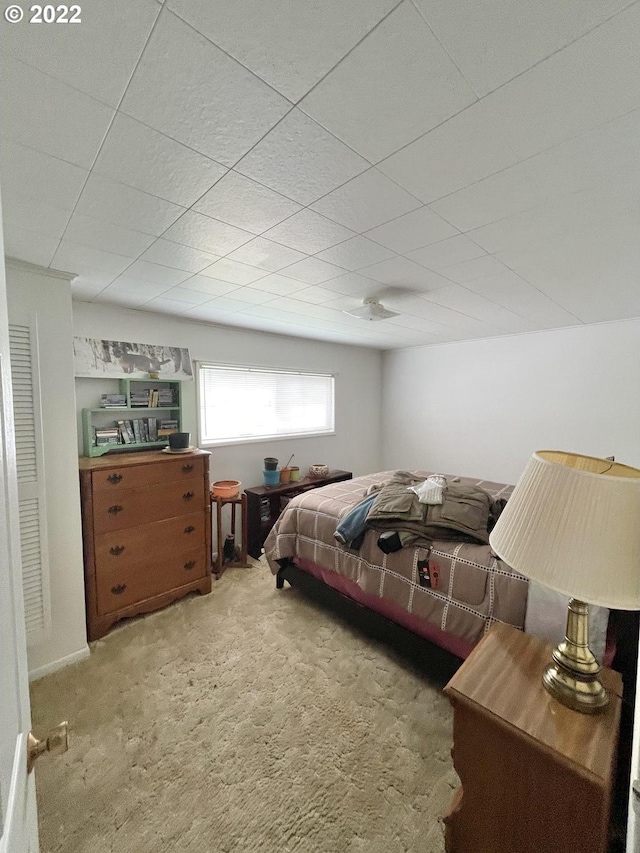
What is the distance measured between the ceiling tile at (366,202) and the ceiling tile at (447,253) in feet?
1.31

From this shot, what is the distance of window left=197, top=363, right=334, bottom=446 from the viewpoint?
3.53 m

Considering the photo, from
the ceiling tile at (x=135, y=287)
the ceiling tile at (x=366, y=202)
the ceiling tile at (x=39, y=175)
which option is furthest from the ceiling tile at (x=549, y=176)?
the ceiling tile at (x=135, y=287)

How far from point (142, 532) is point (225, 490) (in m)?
0.85

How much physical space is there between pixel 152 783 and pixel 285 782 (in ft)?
1.79

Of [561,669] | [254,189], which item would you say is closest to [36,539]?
[254,189]

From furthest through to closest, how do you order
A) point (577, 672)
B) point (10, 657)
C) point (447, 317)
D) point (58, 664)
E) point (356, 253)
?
1. point (447, 317)
2. point (58, 664)
3. point (356, 253)
4. point (577, 672)
5. point (10, 657)

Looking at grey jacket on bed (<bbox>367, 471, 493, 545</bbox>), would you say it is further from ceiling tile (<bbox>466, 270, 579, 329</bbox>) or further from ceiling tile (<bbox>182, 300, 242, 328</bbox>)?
ceiling tile (<bbox>182, 300, 242, 328</bbox>)

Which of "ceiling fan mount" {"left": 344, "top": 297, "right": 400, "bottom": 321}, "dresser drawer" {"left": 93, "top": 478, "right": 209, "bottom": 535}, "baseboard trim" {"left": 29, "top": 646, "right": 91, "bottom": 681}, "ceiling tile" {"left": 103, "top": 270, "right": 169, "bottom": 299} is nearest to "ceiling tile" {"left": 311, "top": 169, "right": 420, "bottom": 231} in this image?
"ceiling fan mount" {"left": 344, "top": 297, "right": 400, "bottom": 321}

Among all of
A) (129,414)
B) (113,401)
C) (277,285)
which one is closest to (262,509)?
(129,414)

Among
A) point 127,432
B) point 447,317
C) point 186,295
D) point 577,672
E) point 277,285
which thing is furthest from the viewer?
point 447,317

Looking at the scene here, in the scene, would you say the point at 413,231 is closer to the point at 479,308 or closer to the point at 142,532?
the point at 479,308

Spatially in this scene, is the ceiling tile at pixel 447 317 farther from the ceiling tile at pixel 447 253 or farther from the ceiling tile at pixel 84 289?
the ceiling tile at pixel 84 289

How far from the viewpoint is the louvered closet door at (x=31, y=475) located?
73.5 inches

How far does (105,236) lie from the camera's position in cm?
165
